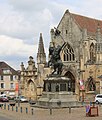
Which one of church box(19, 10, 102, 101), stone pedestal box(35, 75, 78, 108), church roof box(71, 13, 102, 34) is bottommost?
stone pedestal box(35, 75, 78, 108)

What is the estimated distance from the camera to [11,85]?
86.4 m

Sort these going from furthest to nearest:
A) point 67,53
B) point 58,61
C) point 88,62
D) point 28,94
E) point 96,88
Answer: point 28,94 < point 67,53 < point 88,62 < point 96,88 < point 58,61

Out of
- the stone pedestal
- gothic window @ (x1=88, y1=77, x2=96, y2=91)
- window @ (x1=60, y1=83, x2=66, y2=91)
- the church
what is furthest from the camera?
gothic window @ (x1=88, y1=77, x2=96, y2=91)

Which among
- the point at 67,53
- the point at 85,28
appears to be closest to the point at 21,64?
the point at 67,53

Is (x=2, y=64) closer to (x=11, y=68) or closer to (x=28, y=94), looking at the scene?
(x=11, y=68)

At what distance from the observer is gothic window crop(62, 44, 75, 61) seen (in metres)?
56.7

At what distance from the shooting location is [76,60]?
2179 inches

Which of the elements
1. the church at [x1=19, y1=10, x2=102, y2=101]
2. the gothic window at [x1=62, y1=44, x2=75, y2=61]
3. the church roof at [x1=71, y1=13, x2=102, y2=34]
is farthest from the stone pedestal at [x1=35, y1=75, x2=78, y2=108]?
the church roof at [x1=71, y1=13, x2=102, y2=34]

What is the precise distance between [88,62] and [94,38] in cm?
509

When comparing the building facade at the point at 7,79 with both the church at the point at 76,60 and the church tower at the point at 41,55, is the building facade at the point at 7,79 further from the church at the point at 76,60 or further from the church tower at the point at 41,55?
the church tower at the point at 41,55

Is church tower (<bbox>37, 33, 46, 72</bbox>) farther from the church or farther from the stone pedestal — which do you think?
the stone pedestal

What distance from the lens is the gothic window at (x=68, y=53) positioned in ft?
186

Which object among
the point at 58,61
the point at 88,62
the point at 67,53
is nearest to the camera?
the point at 58,61

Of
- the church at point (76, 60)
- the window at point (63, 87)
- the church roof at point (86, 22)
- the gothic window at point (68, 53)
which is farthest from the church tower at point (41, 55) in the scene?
the window at point (63, 87)
